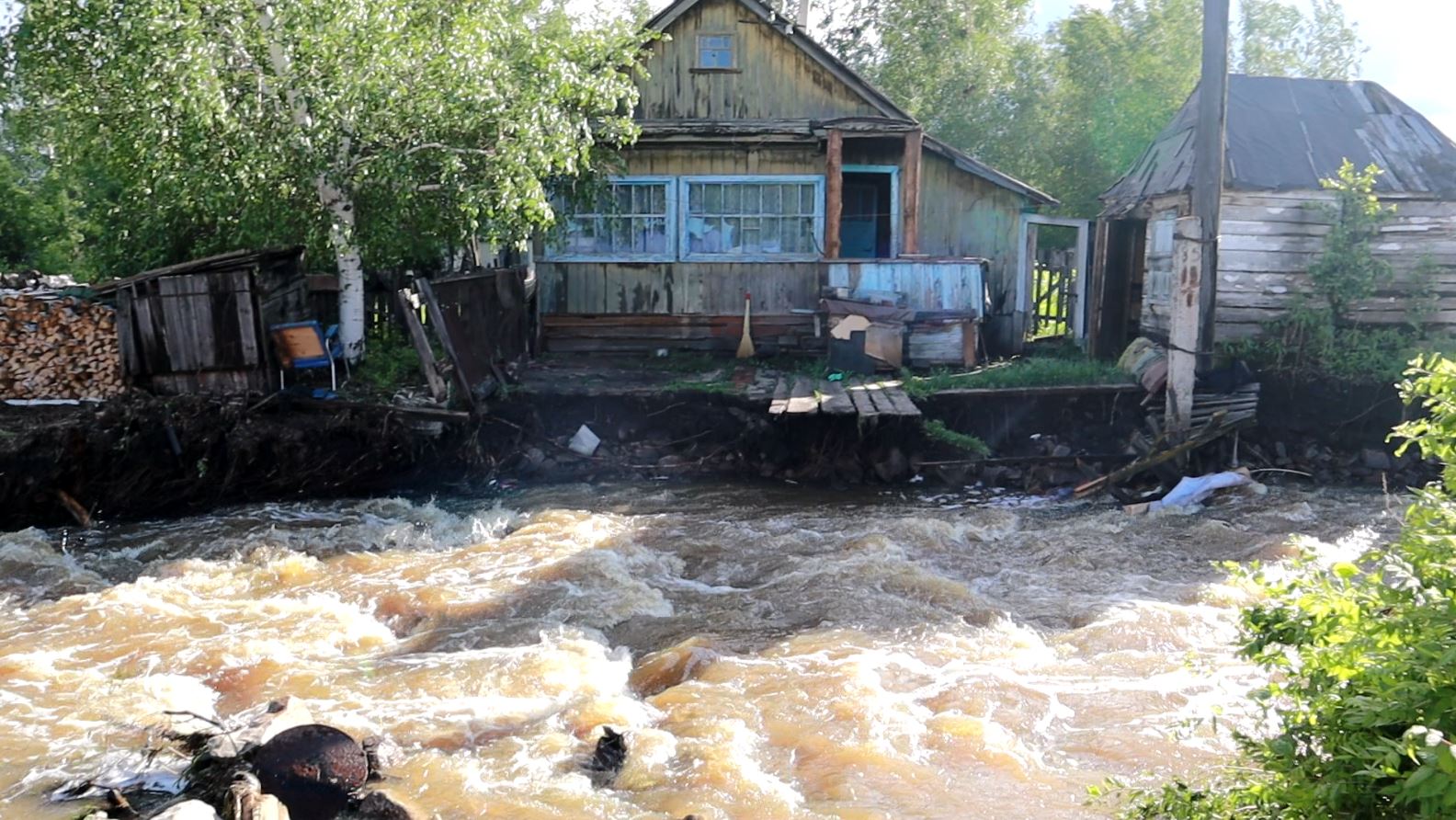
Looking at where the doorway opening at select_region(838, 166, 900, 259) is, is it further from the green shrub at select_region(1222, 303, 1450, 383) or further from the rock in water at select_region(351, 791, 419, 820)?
the rock in water at select_region(351, 791, 419, 820)

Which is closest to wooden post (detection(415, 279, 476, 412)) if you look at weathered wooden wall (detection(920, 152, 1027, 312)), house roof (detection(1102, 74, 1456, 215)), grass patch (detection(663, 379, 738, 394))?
grass patch (detection(663, 379, 738, 394))

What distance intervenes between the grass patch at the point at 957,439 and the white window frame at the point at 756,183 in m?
3.94

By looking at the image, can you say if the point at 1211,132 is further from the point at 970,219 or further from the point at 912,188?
the point at 970,219

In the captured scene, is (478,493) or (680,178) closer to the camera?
(478,493)

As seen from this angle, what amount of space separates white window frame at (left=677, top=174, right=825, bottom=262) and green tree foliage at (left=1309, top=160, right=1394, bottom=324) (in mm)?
6103

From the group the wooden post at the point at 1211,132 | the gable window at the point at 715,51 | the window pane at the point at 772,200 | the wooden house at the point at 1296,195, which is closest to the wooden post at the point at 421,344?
the window pane at the point at 772,200

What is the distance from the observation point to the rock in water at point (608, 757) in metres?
5.55

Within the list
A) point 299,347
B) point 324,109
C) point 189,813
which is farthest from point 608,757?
point 299,347

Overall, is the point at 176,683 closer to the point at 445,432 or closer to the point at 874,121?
the point at 445,432

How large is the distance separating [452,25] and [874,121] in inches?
225

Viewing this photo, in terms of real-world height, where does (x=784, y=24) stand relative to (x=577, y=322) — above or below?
above

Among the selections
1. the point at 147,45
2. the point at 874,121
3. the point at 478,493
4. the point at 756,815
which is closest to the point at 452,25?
the point at 147,45

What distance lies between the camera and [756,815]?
5.13m

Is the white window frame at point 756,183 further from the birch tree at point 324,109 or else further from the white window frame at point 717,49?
the birch tree at point 324,109
